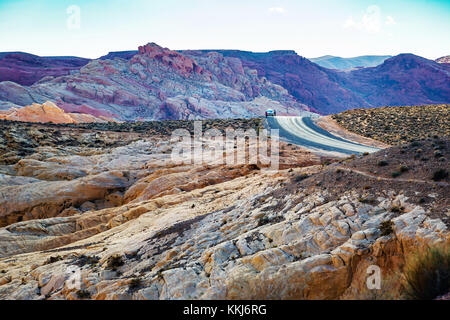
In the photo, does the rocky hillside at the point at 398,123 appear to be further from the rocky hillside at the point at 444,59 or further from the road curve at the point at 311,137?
the rocky hillside at the point at 444,59

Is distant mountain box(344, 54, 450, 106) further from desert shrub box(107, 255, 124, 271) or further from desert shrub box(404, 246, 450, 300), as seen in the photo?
desert shrub box(107, 255, 124, 271)

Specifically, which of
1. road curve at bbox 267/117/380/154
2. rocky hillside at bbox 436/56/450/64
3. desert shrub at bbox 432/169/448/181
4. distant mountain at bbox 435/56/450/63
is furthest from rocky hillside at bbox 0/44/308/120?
distant mountain at bbox 435/56/450/63

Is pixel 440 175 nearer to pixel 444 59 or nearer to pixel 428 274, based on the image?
pixel 428 274

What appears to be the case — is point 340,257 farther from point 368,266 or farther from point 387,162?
point 387,162

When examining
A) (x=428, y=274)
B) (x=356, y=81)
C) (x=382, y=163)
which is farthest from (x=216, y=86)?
(x=428, y=274)

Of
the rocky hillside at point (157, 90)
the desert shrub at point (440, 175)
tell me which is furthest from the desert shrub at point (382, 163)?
the rocky hillside at point (157, 90)

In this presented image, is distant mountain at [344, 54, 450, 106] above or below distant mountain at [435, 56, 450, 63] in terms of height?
below
